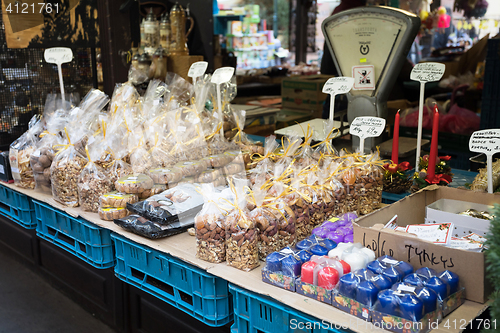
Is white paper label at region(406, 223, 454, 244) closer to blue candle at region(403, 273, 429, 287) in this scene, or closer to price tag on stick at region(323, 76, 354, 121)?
blue candle at region(403, 273, 429, 287)

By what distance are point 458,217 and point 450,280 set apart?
334 millimetres

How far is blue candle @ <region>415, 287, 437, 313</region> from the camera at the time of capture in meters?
0.94

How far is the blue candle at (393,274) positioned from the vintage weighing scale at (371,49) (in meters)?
0.87

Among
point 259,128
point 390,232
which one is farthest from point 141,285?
point 259,128

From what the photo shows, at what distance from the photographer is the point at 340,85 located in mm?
1775

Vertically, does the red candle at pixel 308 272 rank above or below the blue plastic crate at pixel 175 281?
above

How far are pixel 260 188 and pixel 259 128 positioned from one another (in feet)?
6.53

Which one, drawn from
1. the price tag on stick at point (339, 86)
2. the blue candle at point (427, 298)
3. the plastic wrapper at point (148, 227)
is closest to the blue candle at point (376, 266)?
the blue candle at point (427, 298)

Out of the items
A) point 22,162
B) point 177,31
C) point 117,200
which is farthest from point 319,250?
point 177,31

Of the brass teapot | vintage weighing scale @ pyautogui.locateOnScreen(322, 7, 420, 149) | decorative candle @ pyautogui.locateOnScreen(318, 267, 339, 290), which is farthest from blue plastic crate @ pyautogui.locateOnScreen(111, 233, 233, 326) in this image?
the brass teapot

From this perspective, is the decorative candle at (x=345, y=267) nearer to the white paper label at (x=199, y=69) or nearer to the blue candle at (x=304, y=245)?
the blue candle at (x=304, y=245)

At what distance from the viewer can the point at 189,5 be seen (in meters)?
3.06

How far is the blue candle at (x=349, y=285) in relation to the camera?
3.28 ft

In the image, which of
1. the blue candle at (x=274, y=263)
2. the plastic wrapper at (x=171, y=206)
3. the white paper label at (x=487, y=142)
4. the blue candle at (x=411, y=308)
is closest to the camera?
the blue candle at (x=411, y=308)
